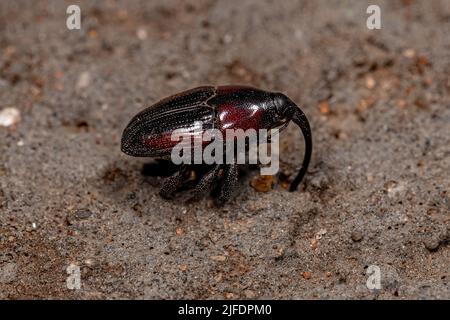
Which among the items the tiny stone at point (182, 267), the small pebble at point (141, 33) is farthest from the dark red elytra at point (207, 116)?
the small pebble at point (141, 33)

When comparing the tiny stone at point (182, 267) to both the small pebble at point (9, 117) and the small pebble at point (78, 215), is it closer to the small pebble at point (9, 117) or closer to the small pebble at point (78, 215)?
the small pebble at point (78, 215)

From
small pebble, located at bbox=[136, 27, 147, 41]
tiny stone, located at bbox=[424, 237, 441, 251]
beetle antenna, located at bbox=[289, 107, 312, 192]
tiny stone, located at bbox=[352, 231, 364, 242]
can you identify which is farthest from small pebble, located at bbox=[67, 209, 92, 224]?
tiny stone, located at bbox=[424, 237, 441, 251]

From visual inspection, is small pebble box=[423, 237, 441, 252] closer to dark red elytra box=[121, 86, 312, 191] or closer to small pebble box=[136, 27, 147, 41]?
dark red elytra box=[121, 86, 312, 191]

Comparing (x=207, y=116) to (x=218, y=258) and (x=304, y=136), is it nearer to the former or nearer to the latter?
(x=304, y=136)

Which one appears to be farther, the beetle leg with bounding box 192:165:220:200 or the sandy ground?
the beetle leg with bounding box 192:165:220:200

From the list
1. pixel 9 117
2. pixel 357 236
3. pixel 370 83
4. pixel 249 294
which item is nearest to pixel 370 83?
pixel 370 83
